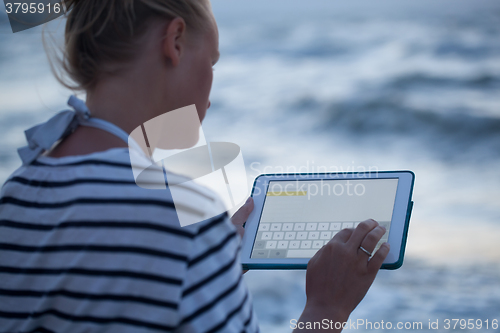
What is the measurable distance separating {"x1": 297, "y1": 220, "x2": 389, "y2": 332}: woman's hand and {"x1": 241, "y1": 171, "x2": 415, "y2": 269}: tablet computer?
0.07 metres

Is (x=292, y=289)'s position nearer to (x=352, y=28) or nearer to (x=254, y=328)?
(x=254, y=328)

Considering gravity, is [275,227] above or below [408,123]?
above

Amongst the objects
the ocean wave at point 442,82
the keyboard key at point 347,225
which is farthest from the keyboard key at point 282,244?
the ocean wave at point 442,82

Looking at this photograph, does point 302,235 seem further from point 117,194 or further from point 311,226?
point 117,194

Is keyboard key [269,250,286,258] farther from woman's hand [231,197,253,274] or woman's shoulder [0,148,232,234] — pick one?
woman's shoulder [0,148,232,234]

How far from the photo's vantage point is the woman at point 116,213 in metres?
0.48

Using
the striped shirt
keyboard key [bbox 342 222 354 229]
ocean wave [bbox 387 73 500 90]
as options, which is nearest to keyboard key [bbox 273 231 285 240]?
keyboard key [bbox 342 222 354 229]

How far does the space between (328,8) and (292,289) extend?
14.6ft

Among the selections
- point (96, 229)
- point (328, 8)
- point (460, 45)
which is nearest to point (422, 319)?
point (96, 229)

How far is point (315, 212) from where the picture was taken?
0.90m

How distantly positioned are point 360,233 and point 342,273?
0.07 meters

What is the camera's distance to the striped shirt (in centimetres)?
48

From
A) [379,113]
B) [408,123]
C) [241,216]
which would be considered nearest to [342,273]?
[241,216]

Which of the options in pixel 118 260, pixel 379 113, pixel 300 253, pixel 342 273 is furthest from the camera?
pixel 379 113
